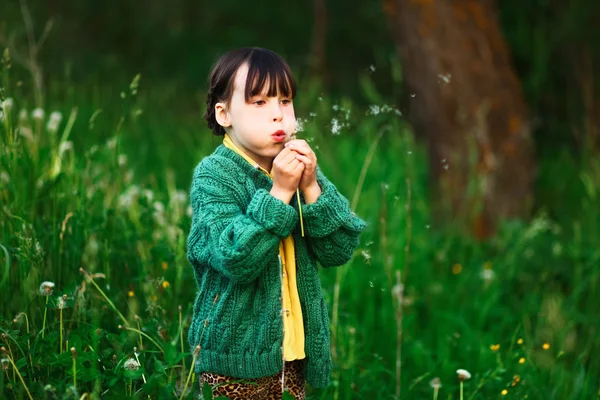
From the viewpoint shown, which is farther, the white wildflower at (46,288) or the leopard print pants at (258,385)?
the white wildflower at (46,288)

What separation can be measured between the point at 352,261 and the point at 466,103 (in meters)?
2.11

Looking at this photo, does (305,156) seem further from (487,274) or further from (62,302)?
(487,274)

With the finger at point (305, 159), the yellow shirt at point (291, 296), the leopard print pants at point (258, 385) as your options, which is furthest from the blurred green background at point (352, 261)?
the finger at point (305, 159)

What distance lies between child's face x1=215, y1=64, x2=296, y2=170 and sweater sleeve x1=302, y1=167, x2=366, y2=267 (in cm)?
16

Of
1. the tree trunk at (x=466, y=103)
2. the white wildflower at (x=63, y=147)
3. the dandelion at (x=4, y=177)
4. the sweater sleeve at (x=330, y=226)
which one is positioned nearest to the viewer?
the sweater sleeve at (x=330, y=226)

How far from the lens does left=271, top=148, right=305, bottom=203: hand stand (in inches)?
76.0

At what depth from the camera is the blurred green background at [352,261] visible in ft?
8.08

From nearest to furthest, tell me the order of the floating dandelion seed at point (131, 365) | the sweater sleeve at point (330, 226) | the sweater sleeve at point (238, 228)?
the sweater sleeve at point (238, 228), the sweater sleeve at point (330, 226), the floating dandelion seed at point (131, 365)

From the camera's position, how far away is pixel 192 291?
10.2ft

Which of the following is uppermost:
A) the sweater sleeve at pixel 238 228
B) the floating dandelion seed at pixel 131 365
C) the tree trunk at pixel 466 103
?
the tree trunk at pixel 466 103

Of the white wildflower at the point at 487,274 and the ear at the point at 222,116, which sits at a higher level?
the ear at the point at 222,116

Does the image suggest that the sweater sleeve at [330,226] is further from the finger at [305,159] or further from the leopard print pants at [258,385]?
the leopard print pants at [258,385]

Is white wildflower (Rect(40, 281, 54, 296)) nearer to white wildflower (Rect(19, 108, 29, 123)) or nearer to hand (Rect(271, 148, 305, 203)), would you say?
hand (Rect(271, 148, 305, 203))

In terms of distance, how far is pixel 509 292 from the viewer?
167 inches
